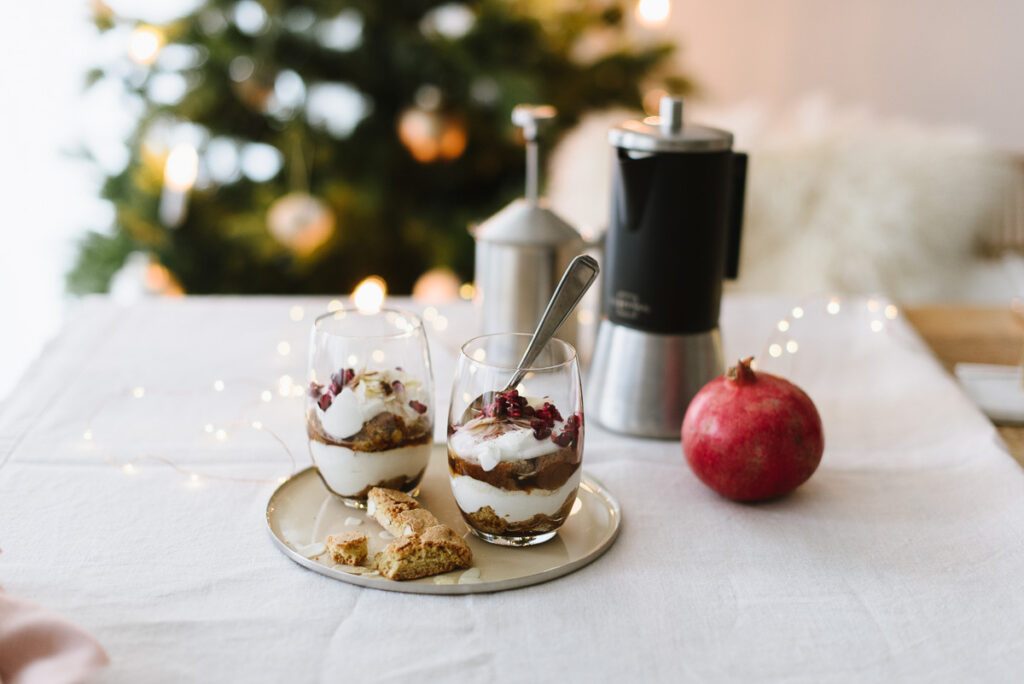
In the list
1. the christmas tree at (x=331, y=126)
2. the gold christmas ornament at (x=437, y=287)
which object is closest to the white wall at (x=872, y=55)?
the christmas tree at (x=331, y=126)

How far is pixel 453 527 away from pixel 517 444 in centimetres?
11

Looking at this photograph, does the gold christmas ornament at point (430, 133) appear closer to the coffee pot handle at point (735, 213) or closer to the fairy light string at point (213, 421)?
the fairy light string at point (213, 421)

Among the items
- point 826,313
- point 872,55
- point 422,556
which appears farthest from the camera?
point 872,55

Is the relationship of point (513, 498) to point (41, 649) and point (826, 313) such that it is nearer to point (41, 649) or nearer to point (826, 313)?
point (41, 649)

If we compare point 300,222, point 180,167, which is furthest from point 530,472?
point 180,167

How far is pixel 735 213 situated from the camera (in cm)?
98

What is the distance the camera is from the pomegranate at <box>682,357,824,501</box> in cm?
79

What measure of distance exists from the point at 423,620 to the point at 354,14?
1555 millimetres

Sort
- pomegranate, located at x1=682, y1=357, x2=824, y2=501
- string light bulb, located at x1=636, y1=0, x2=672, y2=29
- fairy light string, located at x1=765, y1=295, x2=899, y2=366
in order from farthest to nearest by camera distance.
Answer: string light bulb, located at x1=636, y1=0, x2=672, y2=29 → fairy light string, located at x1=765, y1=295, x2=899, y2=366 → pomegranate, located at x1=682, y1=357, x2=824, y2=501

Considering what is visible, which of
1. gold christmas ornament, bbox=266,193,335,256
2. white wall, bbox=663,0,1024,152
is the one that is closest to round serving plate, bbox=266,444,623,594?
gold christmas ornament, bbox=266,193,335,256

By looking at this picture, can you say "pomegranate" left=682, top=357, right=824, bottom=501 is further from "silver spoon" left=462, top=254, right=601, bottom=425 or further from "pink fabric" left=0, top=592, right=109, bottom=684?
"pink fabric" left=0, top=592, right=109, bottom=684

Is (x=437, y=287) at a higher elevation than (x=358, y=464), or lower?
lower

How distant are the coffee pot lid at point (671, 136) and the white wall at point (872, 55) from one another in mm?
1722

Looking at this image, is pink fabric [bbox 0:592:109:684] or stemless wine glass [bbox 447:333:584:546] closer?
pink fabric [bbox 0:592:109:684]
